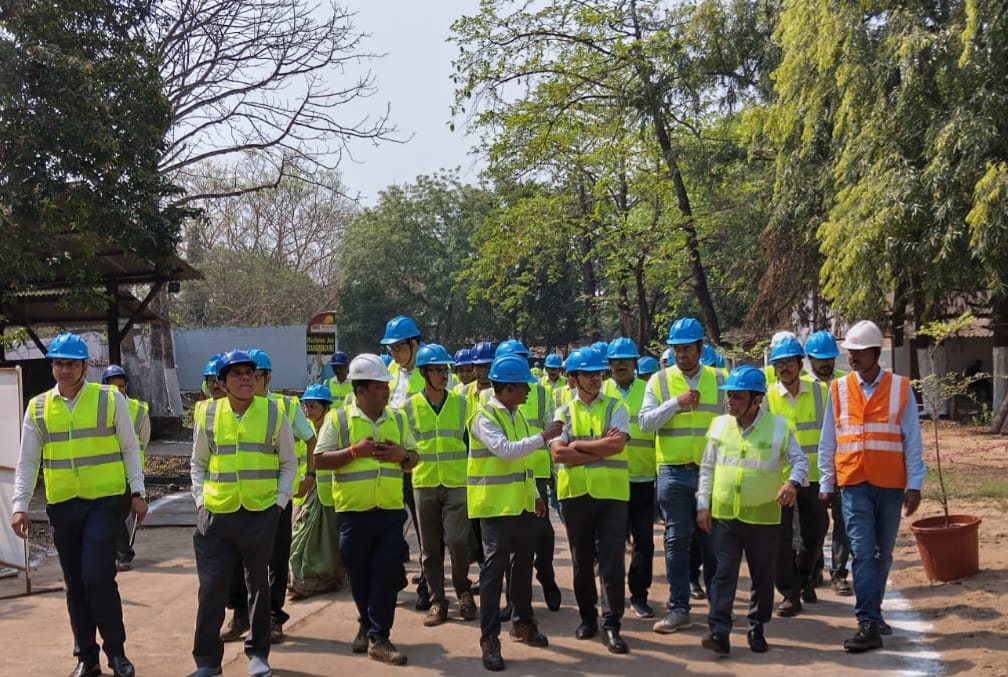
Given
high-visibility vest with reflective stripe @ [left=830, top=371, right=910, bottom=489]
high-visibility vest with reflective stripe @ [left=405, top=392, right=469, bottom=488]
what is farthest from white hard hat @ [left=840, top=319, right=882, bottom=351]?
high-visibility vest with reflective stripe @ [left=405, top=392, right=469, bottom=488]

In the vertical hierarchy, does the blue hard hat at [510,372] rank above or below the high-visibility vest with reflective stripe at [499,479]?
above

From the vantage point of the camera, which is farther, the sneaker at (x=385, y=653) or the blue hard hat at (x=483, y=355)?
the blue hard hat at (x=483, y=355)

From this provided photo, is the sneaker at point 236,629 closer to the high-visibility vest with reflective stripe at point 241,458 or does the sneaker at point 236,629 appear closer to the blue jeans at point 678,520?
the high-visibility vest with reflective stripe at point 241,458

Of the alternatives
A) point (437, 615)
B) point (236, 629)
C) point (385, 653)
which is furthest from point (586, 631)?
point (236, 629)

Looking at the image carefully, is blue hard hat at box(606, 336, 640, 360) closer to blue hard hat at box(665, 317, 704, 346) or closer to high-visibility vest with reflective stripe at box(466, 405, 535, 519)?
blue hard hat at box(665, 317, 704, 346)

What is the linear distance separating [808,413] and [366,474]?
348 cm

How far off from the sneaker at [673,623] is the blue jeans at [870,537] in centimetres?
120

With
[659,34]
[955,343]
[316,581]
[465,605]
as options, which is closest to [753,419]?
[465,605]

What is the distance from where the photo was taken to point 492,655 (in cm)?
657

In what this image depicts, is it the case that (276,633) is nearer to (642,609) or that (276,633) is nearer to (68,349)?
(68,349)

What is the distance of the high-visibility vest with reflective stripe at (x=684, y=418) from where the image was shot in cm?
755

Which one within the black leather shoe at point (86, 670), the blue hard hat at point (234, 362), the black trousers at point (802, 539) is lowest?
the black leather shoe at point (86, 670)

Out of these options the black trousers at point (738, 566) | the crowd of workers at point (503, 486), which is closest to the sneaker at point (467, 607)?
the crowd of workers at point (503, 486)

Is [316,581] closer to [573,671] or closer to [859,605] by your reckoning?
[573,671]
